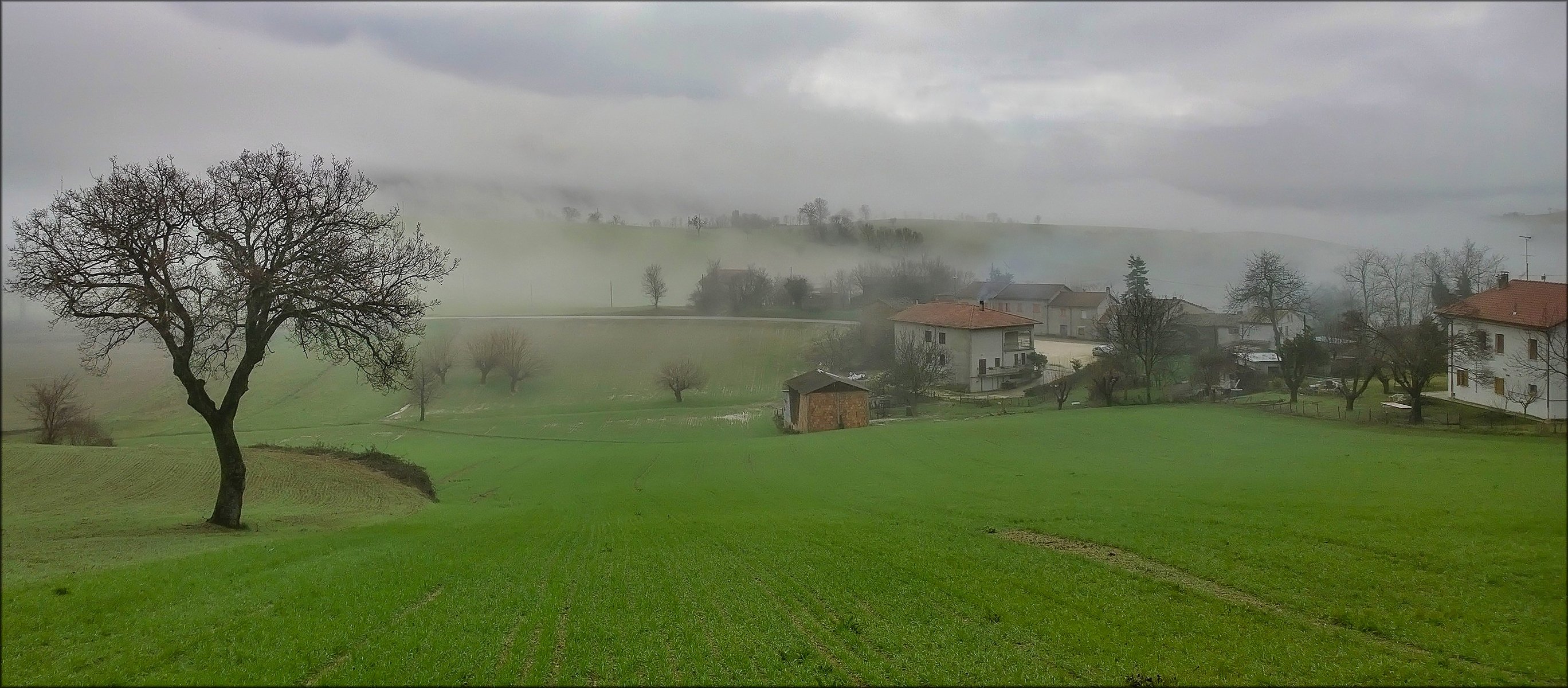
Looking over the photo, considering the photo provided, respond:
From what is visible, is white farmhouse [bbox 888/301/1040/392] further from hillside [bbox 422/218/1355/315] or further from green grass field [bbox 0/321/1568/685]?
green grass field [bbox 0/321/1568/685]

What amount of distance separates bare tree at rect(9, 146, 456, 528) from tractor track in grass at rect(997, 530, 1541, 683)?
57.0ft

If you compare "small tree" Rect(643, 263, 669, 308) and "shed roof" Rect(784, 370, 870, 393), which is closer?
"shed roof" Rect(784, 370, 870, 393)

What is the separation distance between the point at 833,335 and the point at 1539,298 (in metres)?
56.8

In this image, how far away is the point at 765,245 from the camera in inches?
4173

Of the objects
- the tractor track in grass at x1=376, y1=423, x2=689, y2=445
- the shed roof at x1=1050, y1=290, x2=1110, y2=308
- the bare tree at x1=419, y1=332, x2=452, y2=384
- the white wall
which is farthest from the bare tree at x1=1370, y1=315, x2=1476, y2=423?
the bare tree at x1=419, y1=332, x2=452, y2=384

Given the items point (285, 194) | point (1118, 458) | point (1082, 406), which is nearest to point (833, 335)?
point (1082, 406)

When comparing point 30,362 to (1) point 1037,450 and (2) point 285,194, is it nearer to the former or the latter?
(2) point 285,194

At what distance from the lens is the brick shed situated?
145ft

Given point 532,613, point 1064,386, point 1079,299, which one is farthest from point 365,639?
point 1079,299

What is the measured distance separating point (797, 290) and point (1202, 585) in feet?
240

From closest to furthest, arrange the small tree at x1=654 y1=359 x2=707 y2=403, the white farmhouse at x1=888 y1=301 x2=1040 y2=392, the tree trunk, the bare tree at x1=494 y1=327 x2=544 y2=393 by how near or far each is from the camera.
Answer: the tree trunk → the white farmhouse at x1=888 y1=301 x2=1040 y2=392 → the small tree at x1=654 y1=359 x2=707 y2=403 → the bare tree at x1=494 y1=327 x2=544 y2=393

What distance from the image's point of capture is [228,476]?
16.7m

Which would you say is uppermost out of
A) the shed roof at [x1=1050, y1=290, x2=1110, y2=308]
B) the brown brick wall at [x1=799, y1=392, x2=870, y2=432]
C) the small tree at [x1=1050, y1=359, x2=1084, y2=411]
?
the shed roof at [x1=1050, y1=290, x2=1110, y2=308]

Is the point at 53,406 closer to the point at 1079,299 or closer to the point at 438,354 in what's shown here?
the point at 438,354
